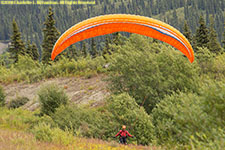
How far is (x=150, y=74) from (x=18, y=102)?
48.4ft

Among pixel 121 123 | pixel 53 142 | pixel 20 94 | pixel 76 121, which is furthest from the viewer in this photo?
pixel 20 94

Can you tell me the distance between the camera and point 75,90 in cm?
2548

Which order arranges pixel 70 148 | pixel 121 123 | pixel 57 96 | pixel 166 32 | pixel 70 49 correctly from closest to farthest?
pixel 70 148
pixel 121 123
pixel 166 32
pixel 57 96
pixel 70 49

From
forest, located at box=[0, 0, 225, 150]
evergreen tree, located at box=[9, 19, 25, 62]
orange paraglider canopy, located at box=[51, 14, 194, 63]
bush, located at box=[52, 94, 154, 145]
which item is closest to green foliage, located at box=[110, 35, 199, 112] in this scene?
forest, located at box=[0, 0, 225, 150]

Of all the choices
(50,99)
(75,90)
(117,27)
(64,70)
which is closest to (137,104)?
(117,27)

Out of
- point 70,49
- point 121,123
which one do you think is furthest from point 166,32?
point 70,49

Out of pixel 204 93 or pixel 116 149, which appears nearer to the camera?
pixel 204 93

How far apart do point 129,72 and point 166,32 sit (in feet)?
14.9

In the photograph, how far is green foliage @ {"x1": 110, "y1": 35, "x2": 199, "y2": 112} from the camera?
56.3 feet

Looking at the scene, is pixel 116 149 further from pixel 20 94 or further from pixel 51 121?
pixel 20 94

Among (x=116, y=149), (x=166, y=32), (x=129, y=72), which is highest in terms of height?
(x=166, y=32)

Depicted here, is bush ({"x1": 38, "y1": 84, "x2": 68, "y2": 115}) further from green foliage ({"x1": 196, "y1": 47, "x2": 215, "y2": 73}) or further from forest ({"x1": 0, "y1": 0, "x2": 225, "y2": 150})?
green foliage ({"x1": 196, "y1": 47, "x2": 215, "y2": 73})

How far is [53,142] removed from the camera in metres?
9.98

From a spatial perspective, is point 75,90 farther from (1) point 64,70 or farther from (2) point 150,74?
(2) point 150,74
